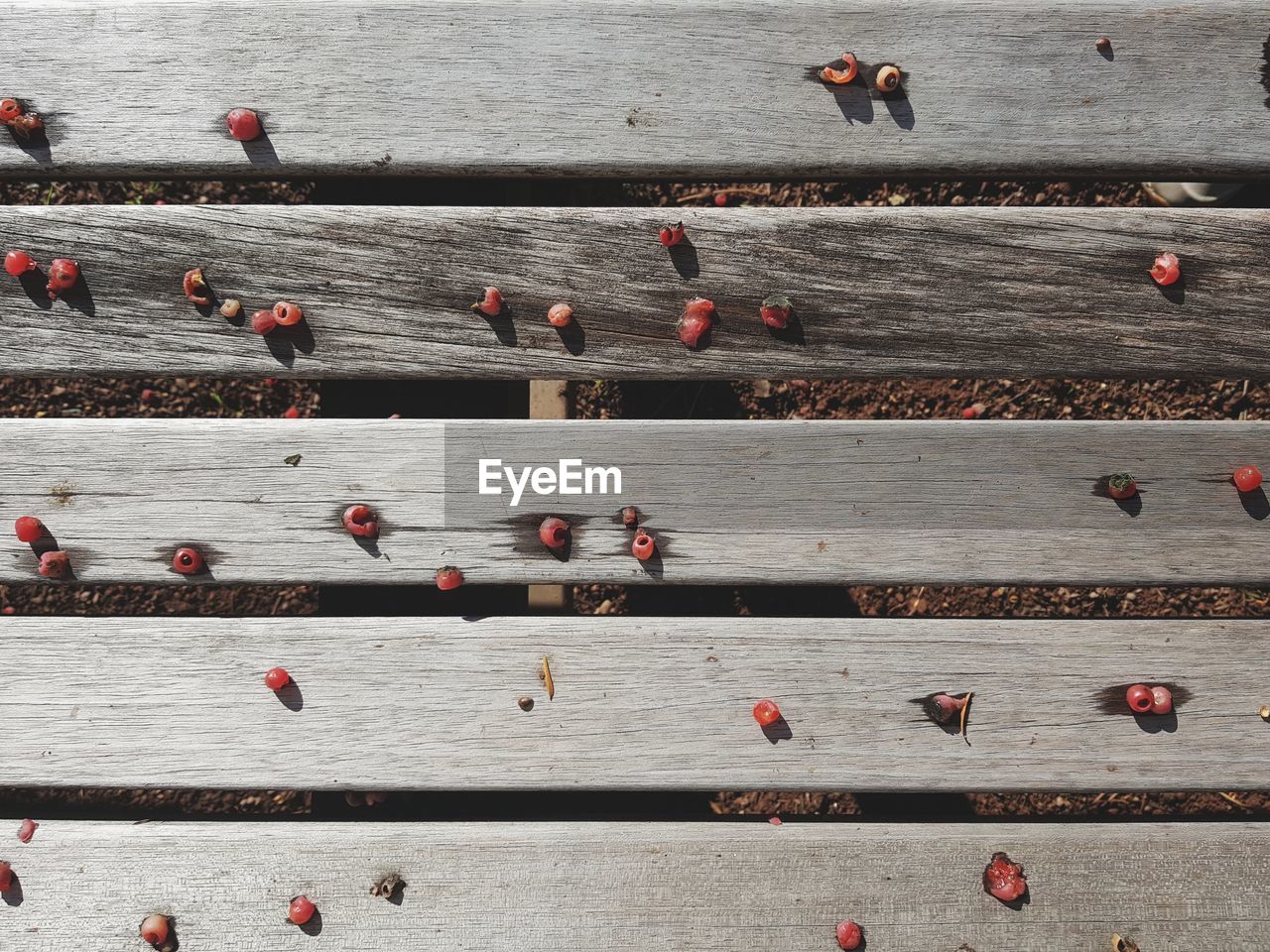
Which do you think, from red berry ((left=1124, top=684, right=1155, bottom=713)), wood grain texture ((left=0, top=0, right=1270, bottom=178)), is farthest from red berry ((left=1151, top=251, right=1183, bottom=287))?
red berry ((left=1124, top=684, right=1155, bottom=713))

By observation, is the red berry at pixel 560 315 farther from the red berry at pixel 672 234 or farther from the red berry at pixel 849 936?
the red berry at pixel 849 936

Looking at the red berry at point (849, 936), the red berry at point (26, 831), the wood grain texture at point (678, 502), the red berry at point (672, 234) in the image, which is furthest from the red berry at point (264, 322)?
the red berry at point (849, 936)

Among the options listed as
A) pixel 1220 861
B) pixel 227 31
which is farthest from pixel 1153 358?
pixel 227 31

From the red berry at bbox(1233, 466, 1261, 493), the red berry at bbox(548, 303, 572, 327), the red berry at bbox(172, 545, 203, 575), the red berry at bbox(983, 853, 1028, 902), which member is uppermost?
the red berry at bbox(548, 303, 572, 327)

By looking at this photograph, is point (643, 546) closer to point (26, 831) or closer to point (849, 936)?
point (849, 936)

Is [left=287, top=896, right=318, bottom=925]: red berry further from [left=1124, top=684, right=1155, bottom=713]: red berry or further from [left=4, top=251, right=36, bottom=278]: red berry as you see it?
[left=1124, top=684, right=1155, bottom=713]: red berry

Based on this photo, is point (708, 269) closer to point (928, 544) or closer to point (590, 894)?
point (928, 544)
